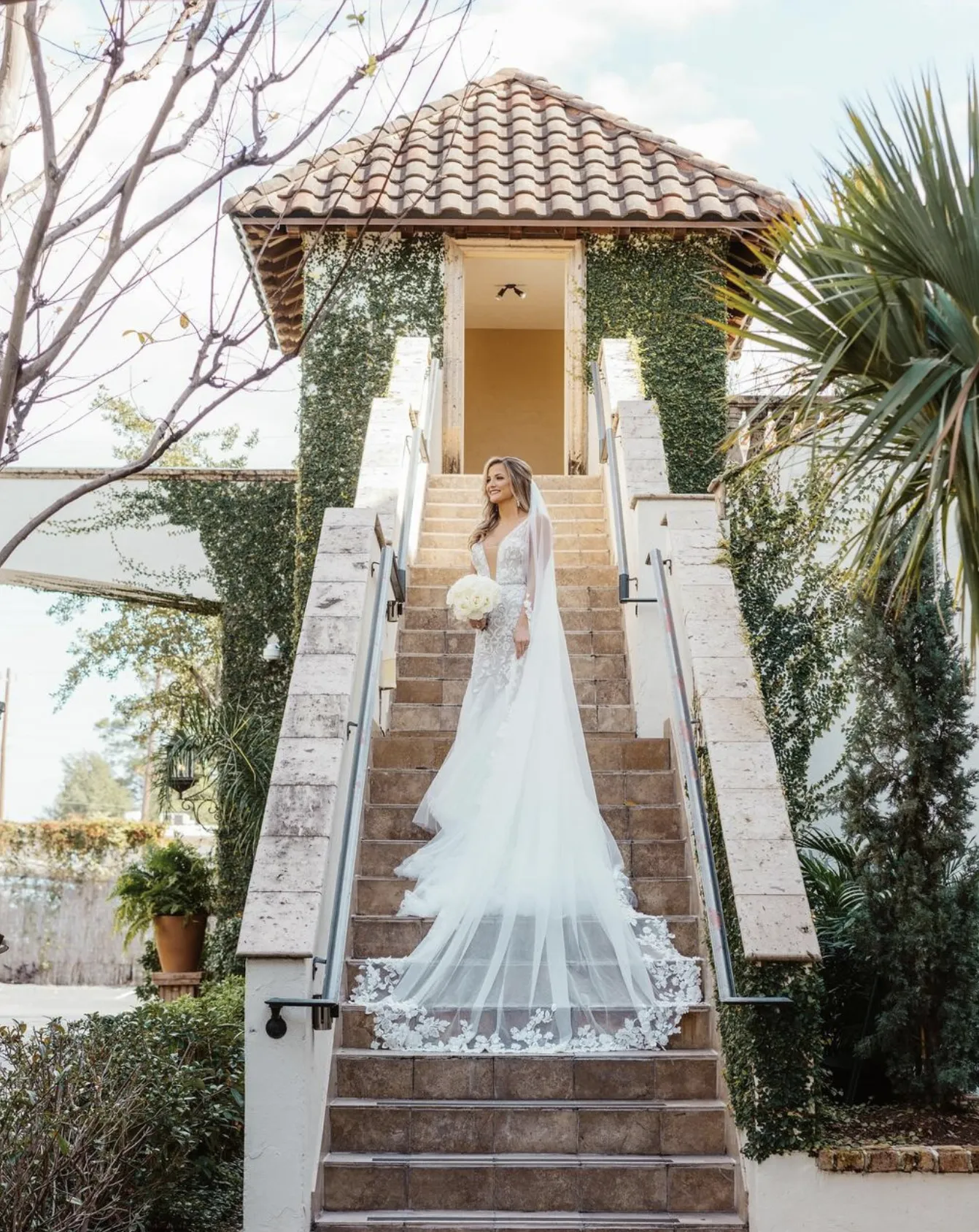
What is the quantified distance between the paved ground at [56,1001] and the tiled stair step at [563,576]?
7382mm

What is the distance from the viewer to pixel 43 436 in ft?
15.2

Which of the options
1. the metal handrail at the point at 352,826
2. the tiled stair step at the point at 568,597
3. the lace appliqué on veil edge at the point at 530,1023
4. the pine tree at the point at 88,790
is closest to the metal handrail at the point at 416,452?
the metal handrail at the point at 352,826

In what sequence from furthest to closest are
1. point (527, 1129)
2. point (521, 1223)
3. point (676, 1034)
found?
1. point (676, 1034)
2. point (527, 1129)
3. point (521, 1223)

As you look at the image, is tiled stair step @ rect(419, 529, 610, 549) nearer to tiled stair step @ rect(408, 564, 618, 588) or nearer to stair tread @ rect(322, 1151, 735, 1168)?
tiled stair step @ rect(408, 564, 618, 588)

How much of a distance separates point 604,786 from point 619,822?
1.02ft

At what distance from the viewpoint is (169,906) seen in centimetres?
1311

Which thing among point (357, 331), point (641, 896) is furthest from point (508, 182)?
point (641, 896)

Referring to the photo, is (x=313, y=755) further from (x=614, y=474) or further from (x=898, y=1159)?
(x=614, y=474)

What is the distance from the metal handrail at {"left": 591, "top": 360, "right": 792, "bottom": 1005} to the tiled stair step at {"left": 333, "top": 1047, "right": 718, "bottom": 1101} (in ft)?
1.82

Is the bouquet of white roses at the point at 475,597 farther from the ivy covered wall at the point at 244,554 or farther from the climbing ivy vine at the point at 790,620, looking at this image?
the ivy covered wall at the point at 244,554

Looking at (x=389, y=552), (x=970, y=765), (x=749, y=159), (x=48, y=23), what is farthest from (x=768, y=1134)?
(x=749, y=159)

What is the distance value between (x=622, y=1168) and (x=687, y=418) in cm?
915

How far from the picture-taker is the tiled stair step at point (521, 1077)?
544cm

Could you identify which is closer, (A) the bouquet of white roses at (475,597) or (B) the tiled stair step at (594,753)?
(A) the bouquet of white roses at (475,597)
